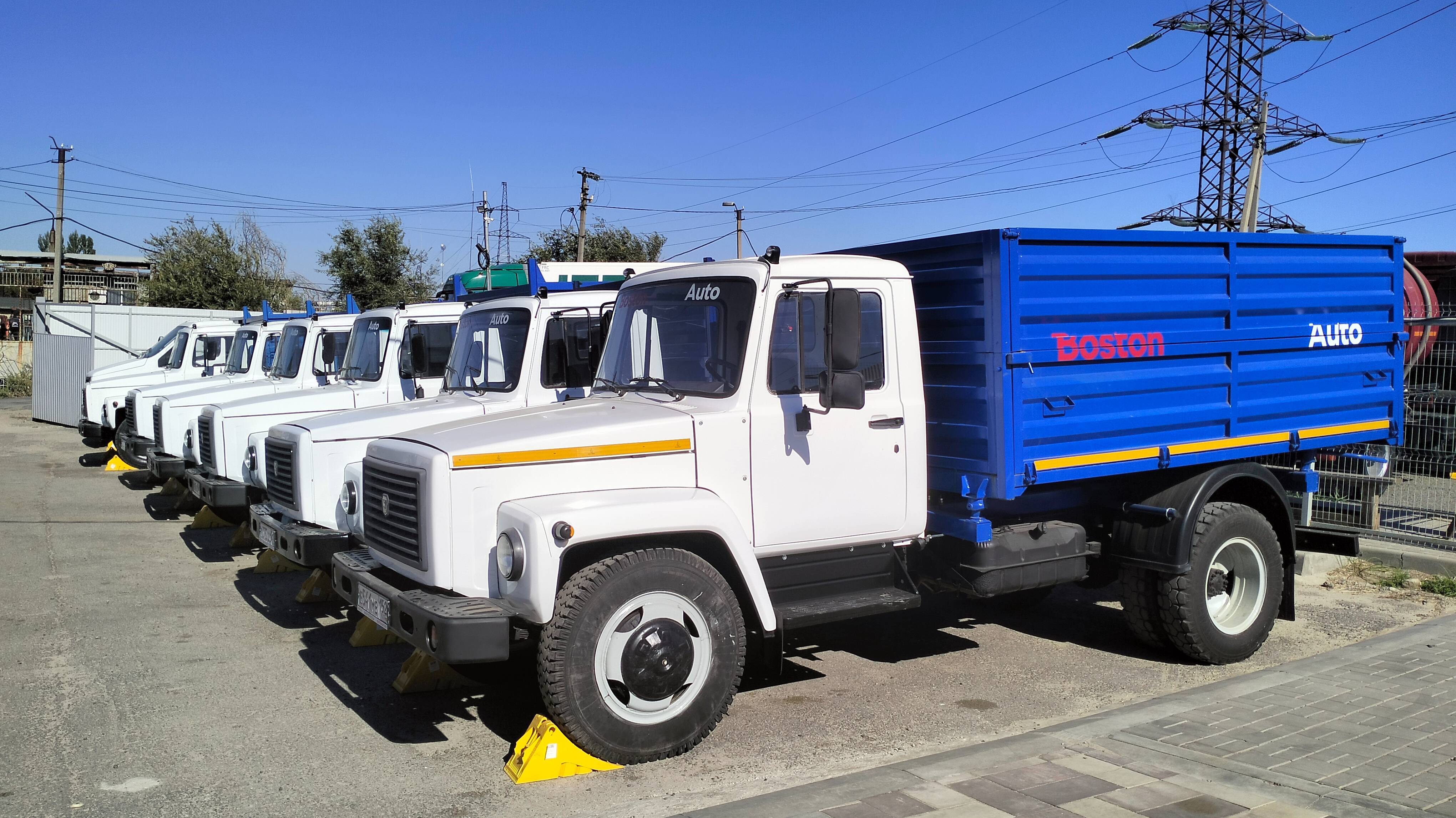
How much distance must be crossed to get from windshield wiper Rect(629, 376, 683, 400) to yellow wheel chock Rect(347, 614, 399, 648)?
2.76 meters

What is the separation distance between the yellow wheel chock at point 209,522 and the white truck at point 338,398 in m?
1.86

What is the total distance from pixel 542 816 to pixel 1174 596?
4.12m

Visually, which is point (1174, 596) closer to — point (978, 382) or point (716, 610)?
point (978, 382)

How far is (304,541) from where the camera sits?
21.2 ft

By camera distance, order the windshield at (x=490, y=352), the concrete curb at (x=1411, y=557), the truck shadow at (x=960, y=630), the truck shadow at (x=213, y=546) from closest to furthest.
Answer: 1. the truck shadow at (x=960, y=630)
2. the windshield at (x=490, y=352)
3. the concrete curb at (x=1411, y=557)
4. the truck shadow at (x=213, y=546)

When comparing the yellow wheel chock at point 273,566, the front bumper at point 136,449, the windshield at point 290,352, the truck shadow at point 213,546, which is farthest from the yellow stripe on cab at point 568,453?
the front bumper at point 136,449

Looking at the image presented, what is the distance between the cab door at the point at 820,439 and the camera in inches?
205

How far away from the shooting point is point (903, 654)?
6918mm

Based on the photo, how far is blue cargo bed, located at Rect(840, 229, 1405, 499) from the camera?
5.71 m

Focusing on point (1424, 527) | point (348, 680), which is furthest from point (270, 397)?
point (1424, 527)

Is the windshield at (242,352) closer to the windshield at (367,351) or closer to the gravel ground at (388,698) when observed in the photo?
the windshield at (367,351)

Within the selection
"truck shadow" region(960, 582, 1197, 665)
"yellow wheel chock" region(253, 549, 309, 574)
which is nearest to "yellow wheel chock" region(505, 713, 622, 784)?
"truck shadow" region(960, 582, 1197, 665)

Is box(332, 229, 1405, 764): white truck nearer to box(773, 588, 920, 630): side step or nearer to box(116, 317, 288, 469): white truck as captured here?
box(773, 588, 920, 630): side step

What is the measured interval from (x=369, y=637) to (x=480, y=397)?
5.94 ft
